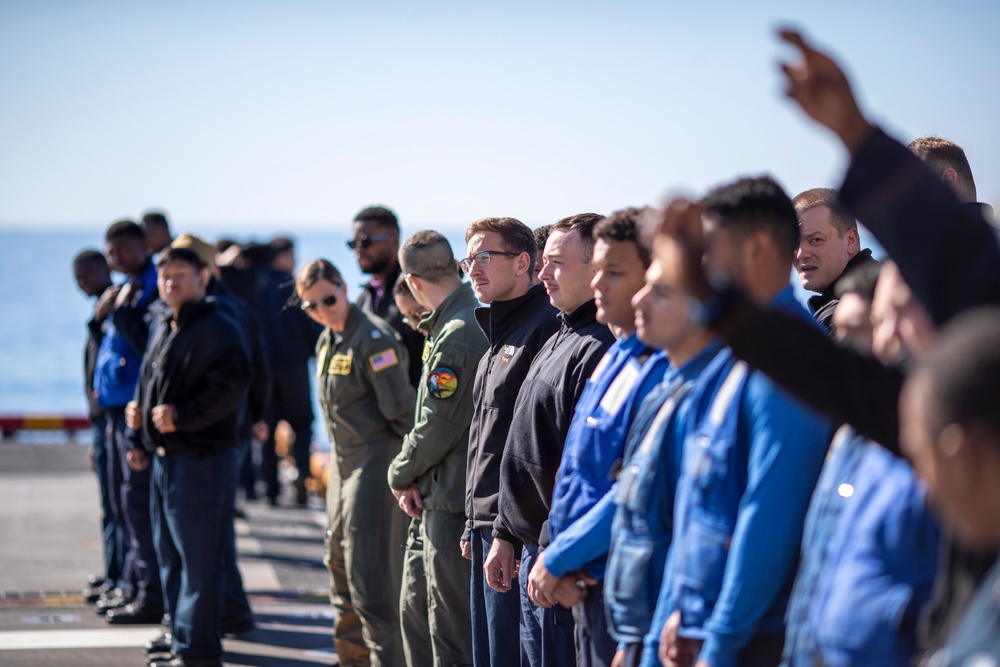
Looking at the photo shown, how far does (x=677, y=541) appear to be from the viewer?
2.80m

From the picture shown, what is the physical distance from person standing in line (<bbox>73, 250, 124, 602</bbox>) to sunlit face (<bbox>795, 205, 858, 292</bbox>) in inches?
217

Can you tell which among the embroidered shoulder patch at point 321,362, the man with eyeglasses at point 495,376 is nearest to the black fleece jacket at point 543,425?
the man with eyeglasses at point 495,376

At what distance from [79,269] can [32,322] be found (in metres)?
47.5

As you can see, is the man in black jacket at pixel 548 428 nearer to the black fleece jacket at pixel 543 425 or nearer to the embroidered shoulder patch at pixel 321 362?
the black fleece jacket at pixel 543 425

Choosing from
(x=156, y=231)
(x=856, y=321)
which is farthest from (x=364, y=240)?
(x=856, y=321)

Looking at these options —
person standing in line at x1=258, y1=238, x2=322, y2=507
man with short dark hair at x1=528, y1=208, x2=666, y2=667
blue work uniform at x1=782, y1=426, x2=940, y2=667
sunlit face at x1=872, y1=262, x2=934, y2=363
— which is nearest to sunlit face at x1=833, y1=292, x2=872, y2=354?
sunlit face at x1=872, y1=262, x2=934, y2=363

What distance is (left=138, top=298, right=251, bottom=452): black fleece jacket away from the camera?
6383mm

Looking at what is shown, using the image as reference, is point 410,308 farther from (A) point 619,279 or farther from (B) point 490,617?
(A) point 619,279

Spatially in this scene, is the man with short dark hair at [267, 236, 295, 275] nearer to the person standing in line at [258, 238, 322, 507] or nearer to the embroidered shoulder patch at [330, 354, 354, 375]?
the person standing in line at [258, 238, 322, 507]

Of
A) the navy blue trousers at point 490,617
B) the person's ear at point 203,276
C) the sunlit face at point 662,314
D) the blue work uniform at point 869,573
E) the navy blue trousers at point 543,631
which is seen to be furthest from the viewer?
the person's ear at point 203,276

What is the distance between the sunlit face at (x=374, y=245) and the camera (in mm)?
7062

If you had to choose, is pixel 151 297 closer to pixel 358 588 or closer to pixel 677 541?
pixel 358 588

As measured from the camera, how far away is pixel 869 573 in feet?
7.30

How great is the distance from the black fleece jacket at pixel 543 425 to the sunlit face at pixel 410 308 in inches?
80.4
